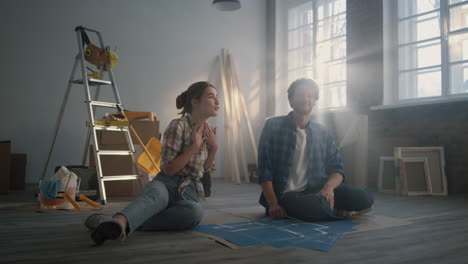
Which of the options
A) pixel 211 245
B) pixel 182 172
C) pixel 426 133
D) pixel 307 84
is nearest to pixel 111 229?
pixel 211 245

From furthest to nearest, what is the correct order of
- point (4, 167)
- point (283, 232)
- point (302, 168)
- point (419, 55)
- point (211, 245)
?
point (419, 55), point (4, 167), point (302, 168), point (283, 232), point (211, 245)

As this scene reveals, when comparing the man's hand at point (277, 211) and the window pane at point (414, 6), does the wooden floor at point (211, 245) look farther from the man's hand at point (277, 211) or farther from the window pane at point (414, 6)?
the window pane at point (414, 6)

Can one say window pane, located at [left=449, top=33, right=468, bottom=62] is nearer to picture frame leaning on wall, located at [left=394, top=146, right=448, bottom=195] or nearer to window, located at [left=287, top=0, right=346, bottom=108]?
picture frame leaning on wall, located at [left=394, top=146, right=448, bottom=195]

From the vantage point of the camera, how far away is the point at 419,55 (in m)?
4.13

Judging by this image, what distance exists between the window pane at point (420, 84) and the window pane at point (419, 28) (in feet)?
1.22

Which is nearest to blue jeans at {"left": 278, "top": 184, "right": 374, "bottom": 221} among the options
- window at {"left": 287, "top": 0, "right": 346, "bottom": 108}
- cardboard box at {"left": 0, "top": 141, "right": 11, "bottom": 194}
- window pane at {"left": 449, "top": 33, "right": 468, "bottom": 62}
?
window pane at {"left": 449, "top": 33, "right": 468, "bottom": 62}

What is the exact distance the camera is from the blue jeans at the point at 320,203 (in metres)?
2.02

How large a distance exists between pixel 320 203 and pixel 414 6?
3184mm

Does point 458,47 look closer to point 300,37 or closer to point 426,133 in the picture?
point 426,133

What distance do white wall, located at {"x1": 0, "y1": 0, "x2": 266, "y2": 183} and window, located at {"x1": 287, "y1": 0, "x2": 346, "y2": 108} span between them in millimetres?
526

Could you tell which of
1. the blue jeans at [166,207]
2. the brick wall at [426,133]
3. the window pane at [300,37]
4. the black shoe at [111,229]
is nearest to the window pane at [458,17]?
the brick wall at [426,133]

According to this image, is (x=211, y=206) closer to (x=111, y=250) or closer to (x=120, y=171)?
A: (x=120, y=171)

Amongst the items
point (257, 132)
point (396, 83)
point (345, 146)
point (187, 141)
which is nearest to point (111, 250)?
point (187, 141)

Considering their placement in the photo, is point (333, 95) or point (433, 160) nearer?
point (433, 160)
